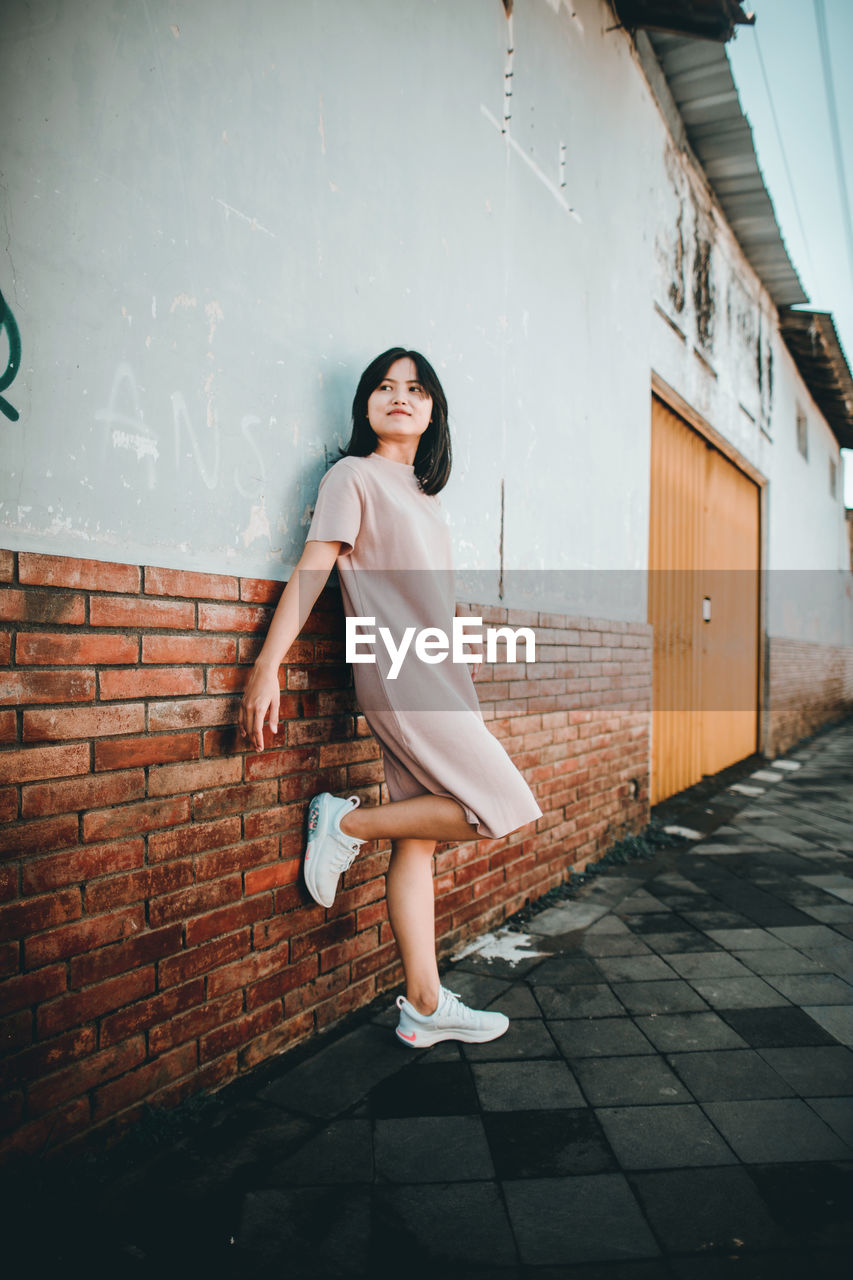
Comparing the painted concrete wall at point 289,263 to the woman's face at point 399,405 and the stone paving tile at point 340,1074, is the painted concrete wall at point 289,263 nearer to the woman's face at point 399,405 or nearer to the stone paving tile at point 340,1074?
the woman's face at point 399,405

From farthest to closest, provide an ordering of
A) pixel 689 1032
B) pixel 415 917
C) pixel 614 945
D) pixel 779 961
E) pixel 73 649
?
pixel 614 945, pixel 779 961, pixel 689 1032, pixel 415 917, pixel 73 649

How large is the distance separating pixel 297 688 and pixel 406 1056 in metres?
1.07

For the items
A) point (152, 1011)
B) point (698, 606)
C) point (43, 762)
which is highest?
point (698, 606)

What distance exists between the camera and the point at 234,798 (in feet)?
6.49

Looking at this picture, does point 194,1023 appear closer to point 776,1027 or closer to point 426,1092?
point 426,1092

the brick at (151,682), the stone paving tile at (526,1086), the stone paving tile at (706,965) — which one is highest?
the brick at (151,682)

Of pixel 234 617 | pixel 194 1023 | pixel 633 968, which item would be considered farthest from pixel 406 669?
pixel 633 968

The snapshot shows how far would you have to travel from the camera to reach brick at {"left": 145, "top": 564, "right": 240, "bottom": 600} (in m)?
1.75

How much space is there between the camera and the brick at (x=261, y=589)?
1997 mm

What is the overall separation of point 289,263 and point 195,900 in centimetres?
168

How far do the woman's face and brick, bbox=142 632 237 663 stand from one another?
782 millimetres

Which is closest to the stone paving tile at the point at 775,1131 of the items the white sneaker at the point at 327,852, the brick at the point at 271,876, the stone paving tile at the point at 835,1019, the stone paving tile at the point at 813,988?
the stone paving tile at the point at 835,1019

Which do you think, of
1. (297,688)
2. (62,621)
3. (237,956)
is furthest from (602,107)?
(237,956)

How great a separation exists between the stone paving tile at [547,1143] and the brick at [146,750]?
113 cm
